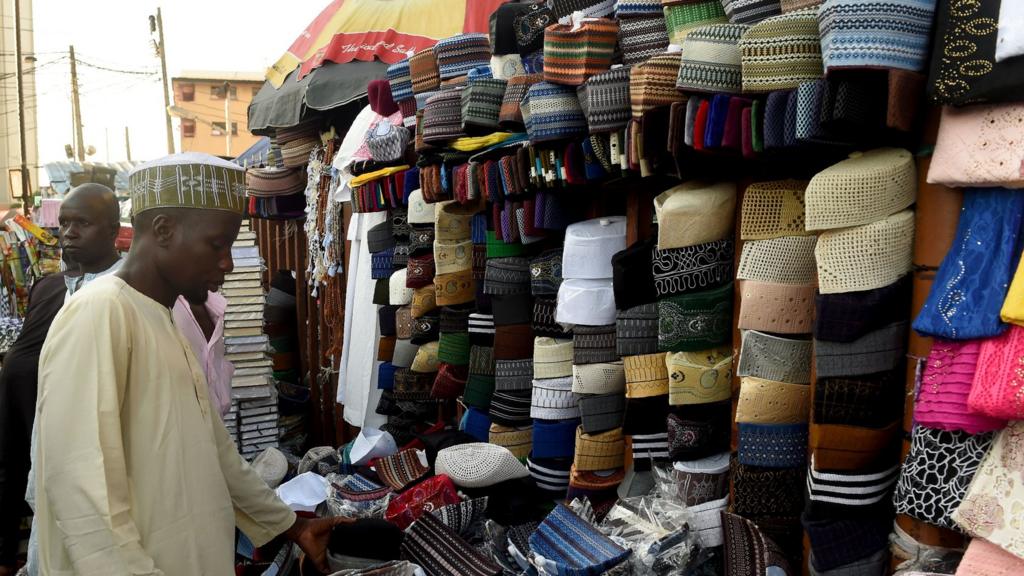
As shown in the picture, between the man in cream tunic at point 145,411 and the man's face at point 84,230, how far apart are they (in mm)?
1770

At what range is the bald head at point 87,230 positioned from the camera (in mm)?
3758

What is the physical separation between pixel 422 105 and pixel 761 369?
2.36 metres

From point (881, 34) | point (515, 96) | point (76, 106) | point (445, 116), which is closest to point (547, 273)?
point (515, 96)

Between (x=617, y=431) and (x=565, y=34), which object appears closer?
(x=565, y=34)

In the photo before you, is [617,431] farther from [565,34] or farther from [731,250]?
[565,34]

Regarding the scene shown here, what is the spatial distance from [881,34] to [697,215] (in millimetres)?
866

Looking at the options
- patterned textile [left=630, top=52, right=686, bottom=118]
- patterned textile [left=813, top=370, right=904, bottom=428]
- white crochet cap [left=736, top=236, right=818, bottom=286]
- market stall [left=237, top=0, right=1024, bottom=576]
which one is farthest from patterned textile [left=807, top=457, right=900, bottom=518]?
patterned textile [left=630, top=52, right=686, bottom=118]

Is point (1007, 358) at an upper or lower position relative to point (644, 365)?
upper

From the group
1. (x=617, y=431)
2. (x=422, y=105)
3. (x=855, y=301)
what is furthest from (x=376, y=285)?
(x=855, y=301)

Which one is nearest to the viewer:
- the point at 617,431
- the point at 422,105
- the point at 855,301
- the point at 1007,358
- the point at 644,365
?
the point at 1007,358

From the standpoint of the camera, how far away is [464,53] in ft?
13.0

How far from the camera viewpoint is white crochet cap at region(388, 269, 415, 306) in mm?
4676

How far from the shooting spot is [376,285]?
5.02 metres

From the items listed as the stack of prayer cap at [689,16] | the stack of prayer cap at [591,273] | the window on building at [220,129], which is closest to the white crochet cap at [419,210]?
the stack of prayer cap at [591,273]
